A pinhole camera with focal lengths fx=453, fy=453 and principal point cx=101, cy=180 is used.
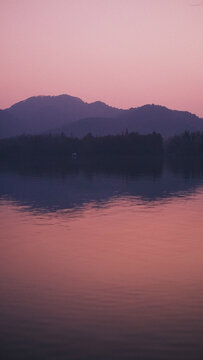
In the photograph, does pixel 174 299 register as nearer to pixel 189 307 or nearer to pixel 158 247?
pixel 189 307

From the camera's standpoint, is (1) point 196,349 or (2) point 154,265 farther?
(2) point 154,265

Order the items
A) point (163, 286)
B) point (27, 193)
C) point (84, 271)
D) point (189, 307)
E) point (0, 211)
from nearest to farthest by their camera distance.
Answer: point (189, 307) < point (163, 286) < point (84, 271) < point (0, 211) < point (27, 193)

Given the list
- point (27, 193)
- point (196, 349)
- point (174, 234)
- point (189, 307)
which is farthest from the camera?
point (27, 193)

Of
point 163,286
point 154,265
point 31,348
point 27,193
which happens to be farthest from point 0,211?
point 31,348

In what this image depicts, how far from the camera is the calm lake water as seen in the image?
11.3m

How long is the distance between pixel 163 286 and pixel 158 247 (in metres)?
6.08

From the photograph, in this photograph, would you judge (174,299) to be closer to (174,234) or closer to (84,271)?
(84,271)

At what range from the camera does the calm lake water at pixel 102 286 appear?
1130cm

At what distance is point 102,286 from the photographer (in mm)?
15695

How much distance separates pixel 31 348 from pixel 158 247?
11505 mm

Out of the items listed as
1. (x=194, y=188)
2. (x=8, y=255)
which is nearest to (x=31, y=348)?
(x=8, y=255)

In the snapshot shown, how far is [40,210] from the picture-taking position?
35.9 m

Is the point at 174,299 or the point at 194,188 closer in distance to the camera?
the point at 174,299

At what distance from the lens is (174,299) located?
1434cm
